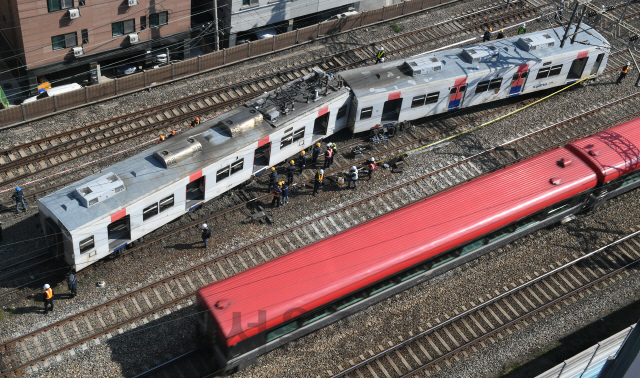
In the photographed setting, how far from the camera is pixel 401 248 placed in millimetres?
28469

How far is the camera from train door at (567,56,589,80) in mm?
42281

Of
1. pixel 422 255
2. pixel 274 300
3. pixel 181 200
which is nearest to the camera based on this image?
pixel 274 300

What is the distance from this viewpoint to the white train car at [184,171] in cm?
2836

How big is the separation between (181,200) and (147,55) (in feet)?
51.8

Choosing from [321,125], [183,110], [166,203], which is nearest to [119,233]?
[166,203]

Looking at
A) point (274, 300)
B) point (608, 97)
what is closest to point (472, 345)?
point (274, 300)

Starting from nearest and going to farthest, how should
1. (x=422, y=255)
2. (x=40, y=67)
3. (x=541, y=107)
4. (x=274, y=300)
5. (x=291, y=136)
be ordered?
1. (x=274, y=300)
2. (x=422, y=255)
3. (x=291, y=136)
4. (x=40, y=67)
5. (x=541, y=107)

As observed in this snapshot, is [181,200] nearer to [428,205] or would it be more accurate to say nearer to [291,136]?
[291,136]

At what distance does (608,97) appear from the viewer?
143 feet

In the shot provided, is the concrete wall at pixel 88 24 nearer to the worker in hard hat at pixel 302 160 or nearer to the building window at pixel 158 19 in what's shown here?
the building window at pixel 158 19

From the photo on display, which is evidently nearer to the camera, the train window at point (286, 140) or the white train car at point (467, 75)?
the train window at point (286, 140)

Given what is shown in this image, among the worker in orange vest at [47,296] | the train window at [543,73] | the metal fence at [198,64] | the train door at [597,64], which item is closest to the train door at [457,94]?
the train window at [543,73]

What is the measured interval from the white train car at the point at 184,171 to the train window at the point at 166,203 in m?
0.06

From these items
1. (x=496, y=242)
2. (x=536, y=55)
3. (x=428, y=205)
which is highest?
(x=536, y=55)
